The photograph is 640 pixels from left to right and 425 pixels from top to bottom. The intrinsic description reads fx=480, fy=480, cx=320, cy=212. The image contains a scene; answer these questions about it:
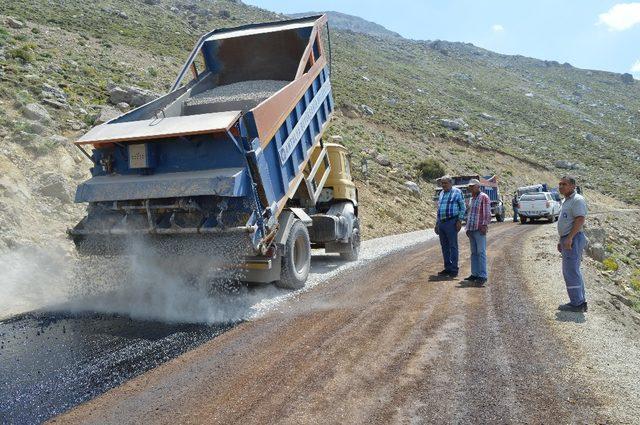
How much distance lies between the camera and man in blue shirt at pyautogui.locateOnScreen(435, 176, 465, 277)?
7.96 meters

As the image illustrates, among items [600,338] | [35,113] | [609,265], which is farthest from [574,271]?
[35,113]

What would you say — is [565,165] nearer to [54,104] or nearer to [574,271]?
[54,104]

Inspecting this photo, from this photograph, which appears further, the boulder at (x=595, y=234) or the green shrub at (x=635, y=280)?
the boulder at (x=595, y=234)

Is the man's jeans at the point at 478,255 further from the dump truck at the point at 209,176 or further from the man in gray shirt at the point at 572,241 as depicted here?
the dump truck at the point at 209,176

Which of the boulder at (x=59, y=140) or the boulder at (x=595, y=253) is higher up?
the boulder at (x=59, y=140)

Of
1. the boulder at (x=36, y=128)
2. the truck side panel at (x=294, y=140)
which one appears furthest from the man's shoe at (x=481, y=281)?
the boulder at (x=36, y=128)

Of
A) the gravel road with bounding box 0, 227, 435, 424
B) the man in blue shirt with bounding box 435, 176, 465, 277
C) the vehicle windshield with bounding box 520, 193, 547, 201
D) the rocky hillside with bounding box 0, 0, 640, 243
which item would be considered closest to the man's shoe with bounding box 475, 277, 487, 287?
the man in blue shirt with bounding box 435, 176, 465, 277

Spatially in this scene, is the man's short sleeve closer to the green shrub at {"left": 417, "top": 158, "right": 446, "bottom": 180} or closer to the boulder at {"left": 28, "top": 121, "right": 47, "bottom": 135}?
the boulder at {"left": 28, "top": 121, "right": 47, "bottom": 135}

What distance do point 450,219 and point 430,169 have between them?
21993 millimetres

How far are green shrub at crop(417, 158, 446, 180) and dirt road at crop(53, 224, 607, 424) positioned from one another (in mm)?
23627

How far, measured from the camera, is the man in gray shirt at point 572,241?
17.8 feet

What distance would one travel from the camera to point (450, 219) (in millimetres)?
8008

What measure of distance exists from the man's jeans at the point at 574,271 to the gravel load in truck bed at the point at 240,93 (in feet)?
16.1

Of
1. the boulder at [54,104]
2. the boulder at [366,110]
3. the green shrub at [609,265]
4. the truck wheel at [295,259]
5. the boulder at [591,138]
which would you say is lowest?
the green shrub at [609,265]
